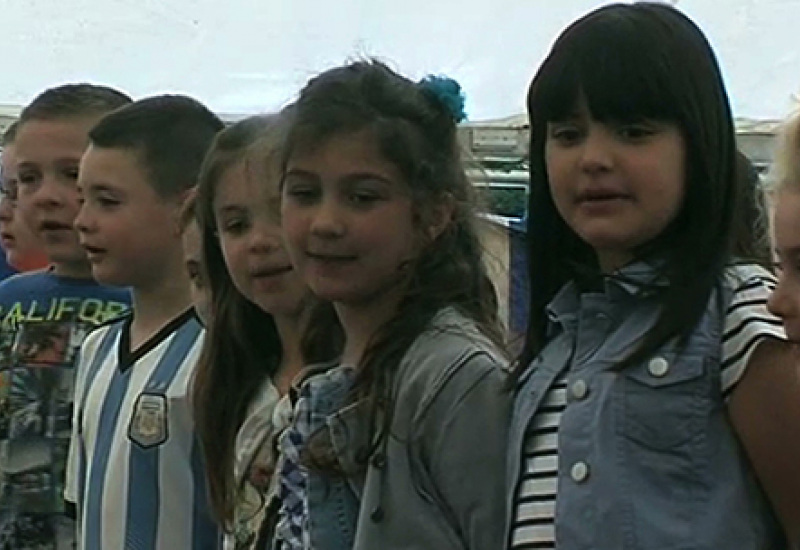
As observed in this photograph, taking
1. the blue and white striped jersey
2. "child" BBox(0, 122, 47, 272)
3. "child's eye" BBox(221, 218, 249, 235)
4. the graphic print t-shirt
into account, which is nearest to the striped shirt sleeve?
"child's eye" BBox(221, 218, 249, 235)

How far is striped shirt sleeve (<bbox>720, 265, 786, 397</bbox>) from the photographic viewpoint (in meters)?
1.43

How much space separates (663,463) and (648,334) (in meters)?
0.12

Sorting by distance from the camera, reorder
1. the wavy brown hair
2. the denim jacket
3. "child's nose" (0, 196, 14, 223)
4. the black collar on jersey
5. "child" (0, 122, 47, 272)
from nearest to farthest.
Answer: the denim jacket, the wavy brown hair, the black collar on jersey, "child" (0, 122, 47, 272), "child's nose" (0, 196, 14, 223)

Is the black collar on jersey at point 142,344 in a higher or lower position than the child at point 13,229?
lower

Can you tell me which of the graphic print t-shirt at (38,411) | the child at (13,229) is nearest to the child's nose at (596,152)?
the graphic print t-shirt at (38,411)

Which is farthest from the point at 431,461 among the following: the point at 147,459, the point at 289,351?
the point at 147,459

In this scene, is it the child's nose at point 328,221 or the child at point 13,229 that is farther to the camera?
the child at point 13,229

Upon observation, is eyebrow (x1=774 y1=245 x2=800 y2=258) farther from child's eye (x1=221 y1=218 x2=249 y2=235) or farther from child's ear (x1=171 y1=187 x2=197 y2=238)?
child's ear (x1=171 y1=187 x2=197 y2=238)

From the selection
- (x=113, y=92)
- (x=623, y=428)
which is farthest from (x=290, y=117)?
(x=113, y=92)

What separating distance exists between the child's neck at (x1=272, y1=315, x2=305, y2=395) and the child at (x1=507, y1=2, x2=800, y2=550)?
49cm

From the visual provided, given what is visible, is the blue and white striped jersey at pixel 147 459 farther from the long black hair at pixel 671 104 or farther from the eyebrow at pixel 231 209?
the long black hair at pixel 671 104

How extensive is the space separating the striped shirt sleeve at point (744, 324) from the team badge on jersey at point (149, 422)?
951 mm

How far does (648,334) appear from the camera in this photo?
146 centimetres

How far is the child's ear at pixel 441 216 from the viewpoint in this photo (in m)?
1.75
